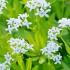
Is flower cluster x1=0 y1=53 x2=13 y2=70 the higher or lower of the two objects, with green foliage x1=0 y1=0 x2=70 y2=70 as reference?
lower

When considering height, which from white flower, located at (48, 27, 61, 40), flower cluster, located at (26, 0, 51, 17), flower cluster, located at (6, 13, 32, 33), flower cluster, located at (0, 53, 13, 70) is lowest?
flower cluster, located at (0, 53, 13, 70)

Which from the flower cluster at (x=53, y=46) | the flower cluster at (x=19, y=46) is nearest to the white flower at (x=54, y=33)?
the flower cluster at (x=53, y=46)

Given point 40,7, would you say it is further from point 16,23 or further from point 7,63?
point 7,63

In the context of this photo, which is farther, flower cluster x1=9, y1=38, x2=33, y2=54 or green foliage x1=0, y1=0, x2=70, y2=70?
green foliage x1=0, y1=0, x2=70, y2=70

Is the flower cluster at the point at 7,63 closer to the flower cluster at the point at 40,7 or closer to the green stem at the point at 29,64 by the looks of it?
the green stem at the point at 29,64

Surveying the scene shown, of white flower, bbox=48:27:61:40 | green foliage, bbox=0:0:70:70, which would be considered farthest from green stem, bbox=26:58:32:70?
white flower, bbox=48:27:61:40

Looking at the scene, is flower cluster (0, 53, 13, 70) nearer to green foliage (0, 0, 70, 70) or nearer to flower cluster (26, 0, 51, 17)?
green foliage (0, 0, 70, 70)

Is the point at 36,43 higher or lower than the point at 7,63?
higher

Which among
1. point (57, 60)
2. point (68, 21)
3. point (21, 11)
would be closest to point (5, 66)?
point (57, 60)

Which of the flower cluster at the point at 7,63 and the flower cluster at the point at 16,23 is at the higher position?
the flower cluster at the point at 16,23

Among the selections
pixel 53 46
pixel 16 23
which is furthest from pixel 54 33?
pixel 16 23

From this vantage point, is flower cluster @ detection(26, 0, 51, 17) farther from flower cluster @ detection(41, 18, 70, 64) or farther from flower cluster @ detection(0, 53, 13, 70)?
flower cluster @ detection(0, 53, 13, 70)
